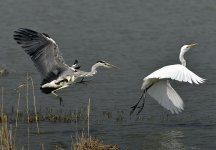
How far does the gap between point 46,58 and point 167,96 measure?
6.91ft

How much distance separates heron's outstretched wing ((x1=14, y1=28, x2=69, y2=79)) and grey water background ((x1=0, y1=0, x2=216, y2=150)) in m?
0.89

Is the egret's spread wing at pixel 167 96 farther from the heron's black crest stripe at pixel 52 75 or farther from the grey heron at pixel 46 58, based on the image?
the heron's black crest stripe at pixel 52 75

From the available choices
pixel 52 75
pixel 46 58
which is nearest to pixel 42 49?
pixel 46 58

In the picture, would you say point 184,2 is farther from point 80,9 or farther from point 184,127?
point 184,127

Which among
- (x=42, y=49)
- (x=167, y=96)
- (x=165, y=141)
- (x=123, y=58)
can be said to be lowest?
(x=165, y=141)

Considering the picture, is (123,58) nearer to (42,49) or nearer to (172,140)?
(42,49)

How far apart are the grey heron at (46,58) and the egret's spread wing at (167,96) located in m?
1.36

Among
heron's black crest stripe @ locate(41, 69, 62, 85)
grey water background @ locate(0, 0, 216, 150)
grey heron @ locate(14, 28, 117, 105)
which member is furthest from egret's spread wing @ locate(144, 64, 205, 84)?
heron's black crest stripe @ locate(41, 69, 62, 85)

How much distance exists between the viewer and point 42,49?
1031 centimetres

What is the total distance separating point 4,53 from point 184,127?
22.1 feet

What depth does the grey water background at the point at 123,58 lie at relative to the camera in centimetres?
1009

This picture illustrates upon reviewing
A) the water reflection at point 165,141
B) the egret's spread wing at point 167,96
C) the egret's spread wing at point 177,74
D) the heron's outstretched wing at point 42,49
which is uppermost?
the heron's outstretched wing at point 42,49

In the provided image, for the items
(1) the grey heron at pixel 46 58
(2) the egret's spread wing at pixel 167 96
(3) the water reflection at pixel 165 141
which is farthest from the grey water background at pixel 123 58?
(1) the grey heron at pixel 46 58

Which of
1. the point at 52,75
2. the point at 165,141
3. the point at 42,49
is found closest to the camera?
the point at 165,141
